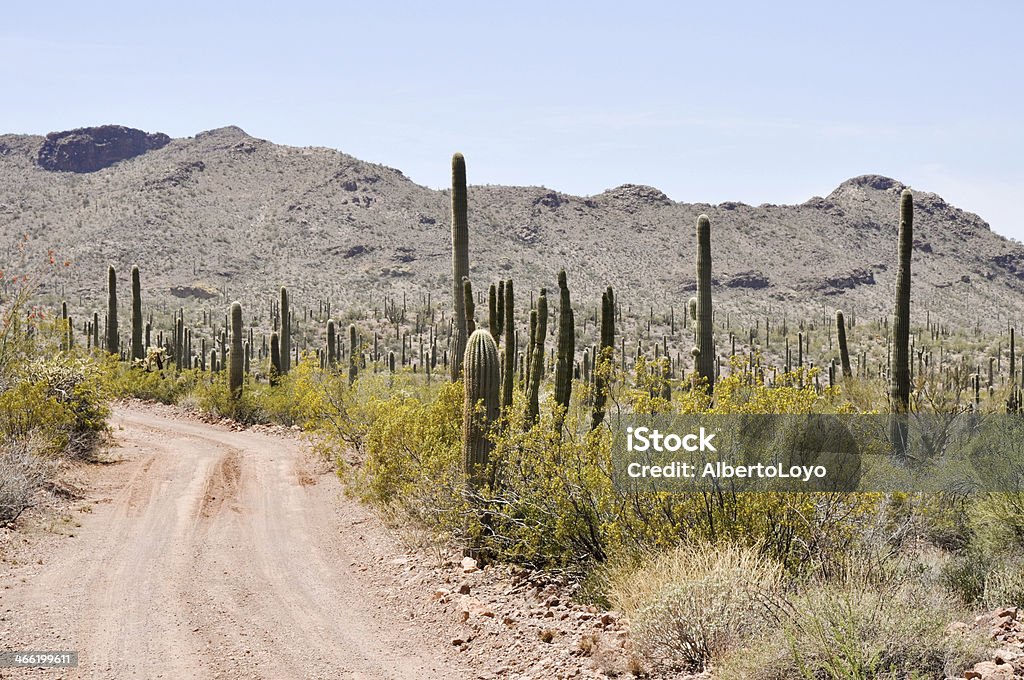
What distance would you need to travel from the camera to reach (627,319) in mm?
70188

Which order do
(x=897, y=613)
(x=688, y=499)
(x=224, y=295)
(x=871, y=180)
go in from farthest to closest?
(x=871, y=180) < (x=224, y=295) < (x=688, y=499) < (x=897, y=613)

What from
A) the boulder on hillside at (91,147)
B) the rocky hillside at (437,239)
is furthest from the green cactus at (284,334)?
the boulder on hillside at (91,147)

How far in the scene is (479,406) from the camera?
960 cm

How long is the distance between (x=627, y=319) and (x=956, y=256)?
52864 millimetres

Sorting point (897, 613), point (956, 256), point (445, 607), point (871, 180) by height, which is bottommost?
point (445, 607)

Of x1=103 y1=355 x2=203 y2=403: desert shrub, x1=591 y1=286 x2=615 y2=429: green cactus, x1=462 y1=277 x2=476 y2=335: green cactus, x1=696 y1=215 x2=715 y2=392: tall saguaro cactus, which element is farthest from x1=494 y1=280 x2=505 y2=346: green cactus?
x1=103 y1=355 x2=203 y2=403: desert shrub

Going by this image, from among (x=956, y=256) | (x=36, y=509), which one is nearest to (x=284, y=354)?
(x=36, y=509)

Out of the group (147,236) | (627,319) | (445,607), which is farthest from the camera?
(147,236)

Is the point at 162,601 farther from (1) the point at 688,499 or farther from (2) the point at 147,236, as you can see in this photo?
(2) the point at 147,236

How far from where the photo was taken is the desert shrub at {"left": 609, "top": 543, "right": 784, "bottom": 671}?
21.0ft

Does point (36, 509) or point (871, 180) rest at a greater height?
point (871, 180)

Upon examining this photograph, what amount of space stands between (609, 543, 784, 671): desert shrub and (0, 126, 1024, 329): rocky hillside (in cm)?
6889

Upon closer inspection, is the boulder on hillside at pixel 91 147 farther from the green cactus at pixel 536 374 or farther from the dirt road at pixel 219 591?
the green cactus at pixel 536 374

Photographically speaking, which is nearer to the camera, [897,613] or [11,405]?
[897,613]
